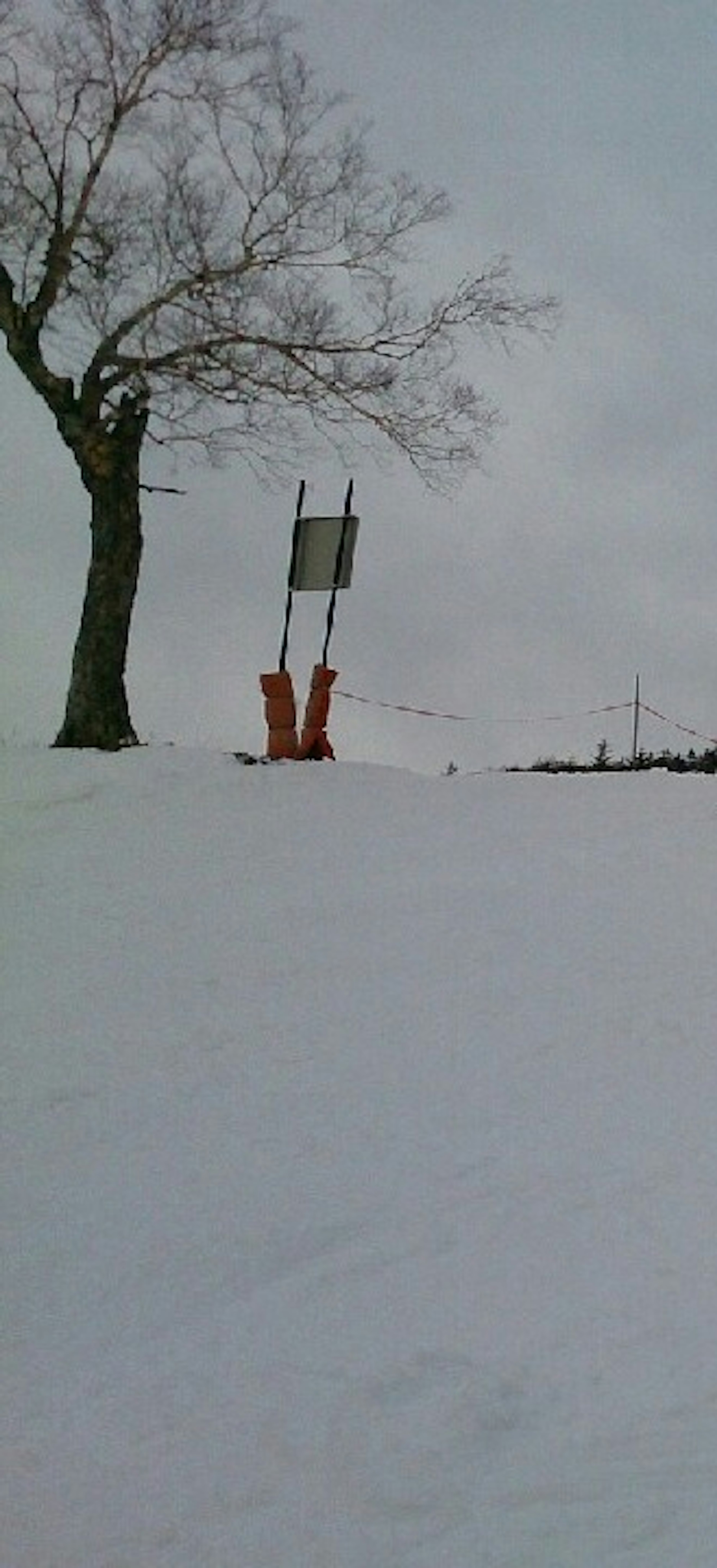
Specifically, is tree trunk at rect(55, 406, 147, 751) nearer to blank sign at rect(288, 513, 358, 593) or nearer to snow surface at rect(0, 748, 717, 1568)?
blank sign at rect(288, 513, 358, 593)

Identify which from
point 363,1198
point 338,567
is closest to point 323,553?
point 338,567

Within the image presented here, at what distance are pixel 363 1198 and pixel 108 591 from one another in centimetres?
1183

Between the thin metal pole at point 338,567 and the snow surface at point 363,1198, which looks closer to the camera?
the snow surface at point 363,1198

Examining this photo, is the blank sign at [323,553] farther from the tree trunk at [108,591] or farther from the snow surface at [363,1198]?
the snow surface at [363,1198]

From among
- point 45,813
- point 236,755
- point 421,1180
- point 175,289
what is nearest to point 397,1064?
point 421,1180

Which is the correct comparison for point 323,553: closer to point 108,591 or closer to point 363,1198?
A: point 108,591

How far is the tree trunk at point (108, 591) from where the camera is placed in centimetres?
1761

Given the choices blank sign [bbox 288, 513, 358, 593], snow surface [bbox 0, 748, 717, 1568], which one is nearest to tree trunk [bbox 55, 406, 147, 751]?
blank sign [bbox 288, 513, 358, 593]

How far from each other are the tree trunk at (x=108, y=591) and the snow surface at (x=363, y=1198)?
180 inches

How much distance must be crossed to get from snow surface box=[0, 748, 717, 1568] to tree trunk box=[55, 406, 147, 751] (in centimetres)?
458

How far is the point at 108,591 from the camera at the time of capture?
1789 cm

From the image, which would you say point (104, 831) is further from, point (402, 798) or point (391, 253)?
point (391, 253)

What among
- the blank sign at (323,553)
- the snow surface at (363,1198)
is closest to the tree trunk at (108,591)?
the blank sign at (323,553)

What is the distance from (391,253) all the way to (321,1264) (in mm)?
14754
